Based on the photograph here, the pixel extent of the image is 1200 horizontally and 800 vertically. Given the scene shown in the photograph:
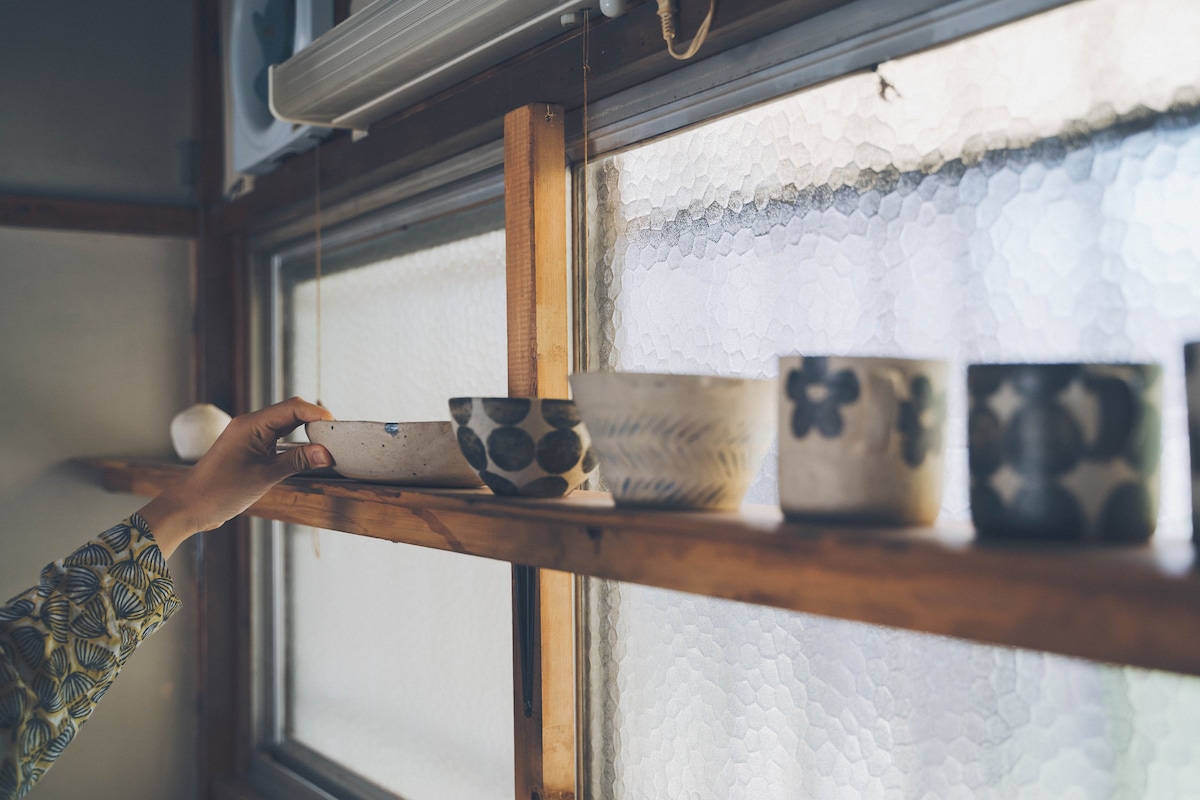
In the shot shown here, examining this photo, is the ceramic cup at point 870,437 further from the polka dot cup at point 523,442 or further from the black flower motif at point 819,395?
the polka dot cup at point 523,442

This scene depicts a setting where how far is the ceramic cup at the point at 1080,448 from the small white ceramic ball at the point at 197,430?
5.34 ft

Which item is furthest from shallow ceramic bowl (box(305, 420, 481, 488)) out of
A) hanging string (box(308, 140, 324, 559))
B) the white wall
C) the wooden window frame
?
the white wall

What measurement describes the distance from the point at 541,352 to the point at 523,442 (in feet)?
A: 1.03

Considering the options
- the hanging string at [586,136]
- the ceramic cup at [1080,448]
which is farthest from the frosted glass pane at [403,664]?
the ceramic cup at [1080,448]

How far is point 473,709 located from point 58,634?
2.18 ft

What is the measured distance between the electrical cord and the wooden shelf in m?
0.47

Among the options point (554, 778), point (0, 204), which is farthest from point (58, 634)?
point (0, 204)

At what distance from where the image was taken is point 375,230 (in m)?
1.76

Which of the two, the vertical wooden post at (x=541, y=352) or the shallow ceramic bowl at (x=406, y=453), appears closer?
the shallow ceramic bowl at (x=406, y=453)

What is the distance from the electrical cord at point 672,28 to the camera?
96cm

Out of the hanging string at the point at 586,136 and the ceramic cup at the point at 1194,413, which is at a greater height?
the hanging string at the point at 586,136

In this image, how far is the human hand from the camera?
119cm

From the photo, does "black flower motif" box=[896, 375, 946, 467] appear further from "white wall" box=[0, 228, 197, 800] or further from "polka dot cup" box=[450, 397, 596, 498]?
"white wall" box=[0, 228, 197, 800]

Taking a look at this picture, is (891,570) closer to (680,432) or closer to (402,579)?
(680,432)
